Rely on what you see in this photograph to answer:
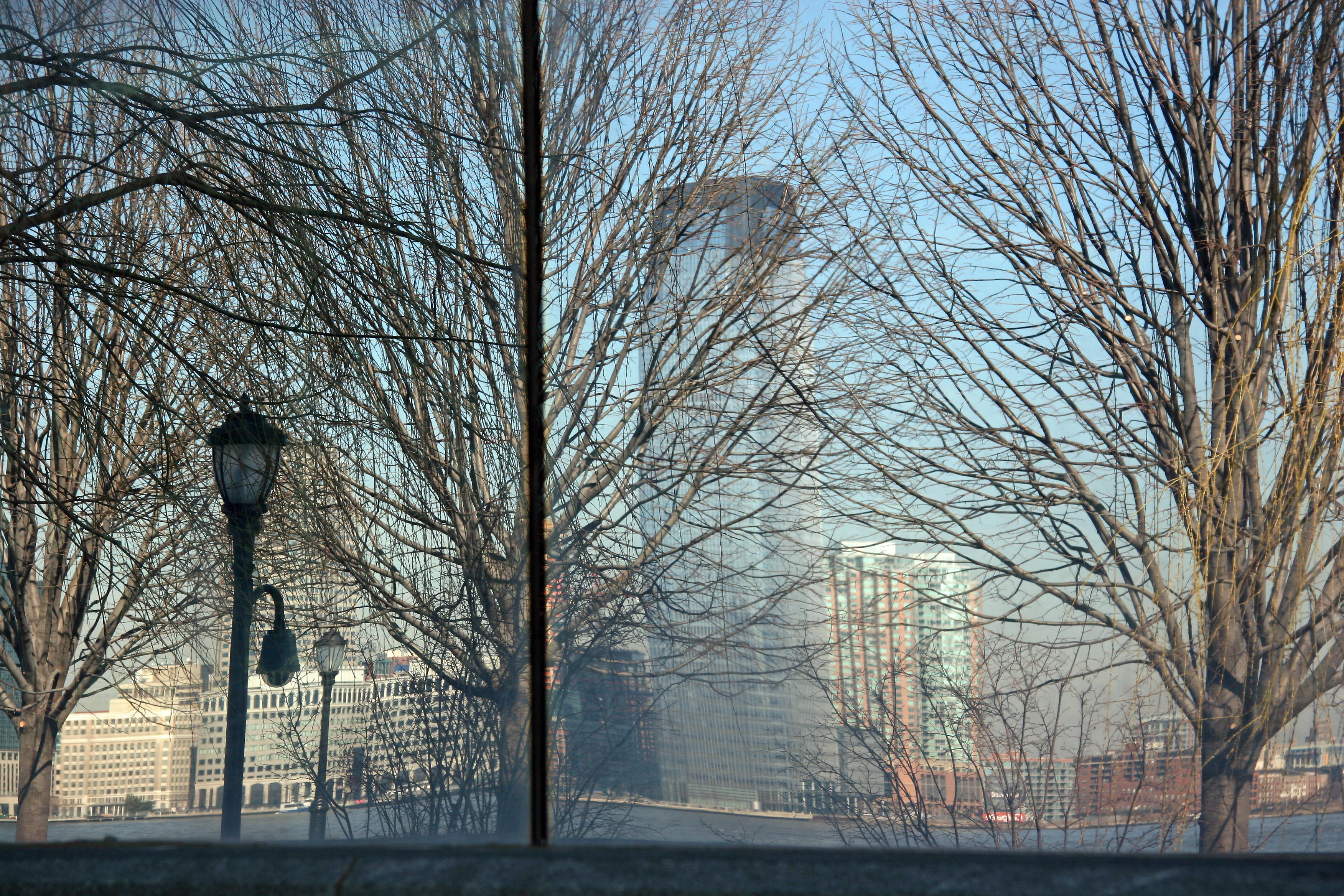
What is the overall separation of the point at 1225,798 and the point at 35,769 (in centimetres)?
231

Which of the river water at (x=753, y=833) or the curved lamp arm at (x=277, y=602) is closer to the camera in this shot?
the river water at (x=753, y=833)

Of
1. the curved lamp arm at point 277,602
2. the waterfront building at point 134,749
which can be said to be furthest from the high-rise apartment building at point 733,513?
the waterfront building at point 134,749

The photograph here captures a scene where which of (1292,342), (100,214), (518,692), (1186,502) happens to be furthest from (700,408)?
(100,214)

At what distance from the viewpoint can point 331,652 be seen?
73.2 inches

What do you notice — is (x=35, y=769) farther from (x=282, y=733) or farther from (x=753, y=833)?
(x=753, y=833)

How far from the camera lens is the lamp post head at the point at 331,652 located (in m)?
1.83

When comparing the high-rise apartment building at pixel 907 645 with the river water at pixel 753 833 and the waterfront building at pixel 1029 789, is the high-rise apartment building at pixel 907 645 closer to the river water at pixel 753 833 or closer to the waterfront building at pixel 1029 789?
the waterfront building at pixel 1029 789

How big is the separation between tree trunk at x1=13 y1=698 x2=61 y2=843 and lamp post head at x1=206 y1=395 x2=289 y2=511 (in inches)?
24.5

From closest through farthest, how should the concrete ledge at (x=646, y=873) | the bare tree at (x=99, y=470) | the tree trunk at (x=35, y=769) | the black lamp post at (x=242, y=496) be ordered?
the concrete ledge at (x=646, y=873), the tree trunk at (x=35, y=769), the black lamp post at (x=242, y=496), the bare tree at (x=99, y=470)

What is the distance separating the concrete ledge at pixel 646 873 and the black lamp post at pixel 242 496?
0.68 meters

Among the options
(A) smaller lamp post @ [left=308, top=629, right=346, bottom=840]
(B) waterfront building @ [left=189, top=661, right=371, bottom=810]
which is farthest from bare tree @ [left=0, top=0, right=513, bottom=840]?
(A) smaller lamp post @ [left=308, top=629, right=346, bottom=840]

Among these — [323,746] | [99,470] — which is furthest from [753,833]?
[99,470]

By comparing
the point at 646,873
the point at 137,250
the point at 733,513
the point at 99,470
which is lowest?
the point at 646,873

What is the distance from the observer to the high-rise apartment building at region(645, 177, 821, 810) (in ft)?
5.25
